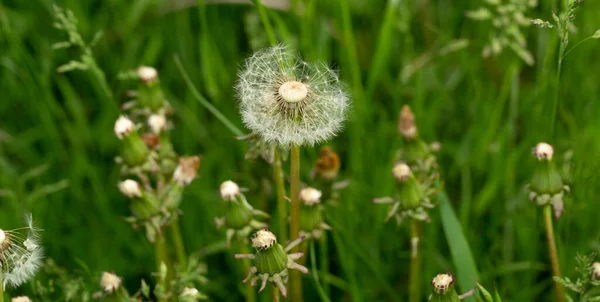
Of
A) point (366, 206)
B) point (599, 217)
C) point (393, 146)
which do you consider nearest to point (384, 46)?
point (393, 146)

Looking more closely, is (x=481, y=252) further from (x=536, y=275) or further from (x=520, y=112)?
(x=520, y=112)

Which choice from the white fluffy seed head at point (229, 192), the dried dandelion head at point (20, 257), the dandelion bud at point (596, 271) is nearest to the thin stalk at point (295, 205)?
the white fluffy seed head at point (229, 192)

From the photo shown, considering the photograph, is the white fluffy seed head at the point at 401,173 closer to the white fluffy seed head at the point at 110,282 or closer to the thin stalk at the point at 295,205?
the thin stalk at the point at 295,205

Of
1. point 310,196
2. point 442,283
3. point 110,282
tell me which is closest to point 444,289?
point 442,283

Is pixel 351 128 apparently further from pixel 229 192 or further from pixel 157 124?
pixel 229 192

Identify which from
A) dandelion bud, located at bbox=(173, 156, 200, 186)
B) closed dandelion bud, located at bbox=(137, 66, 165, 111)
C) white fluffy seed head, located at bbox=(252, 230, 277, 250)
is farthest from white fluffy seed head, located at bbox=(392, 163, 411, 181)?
closed dandelion bud, located at bbox=(137, 66, 165, 111)
